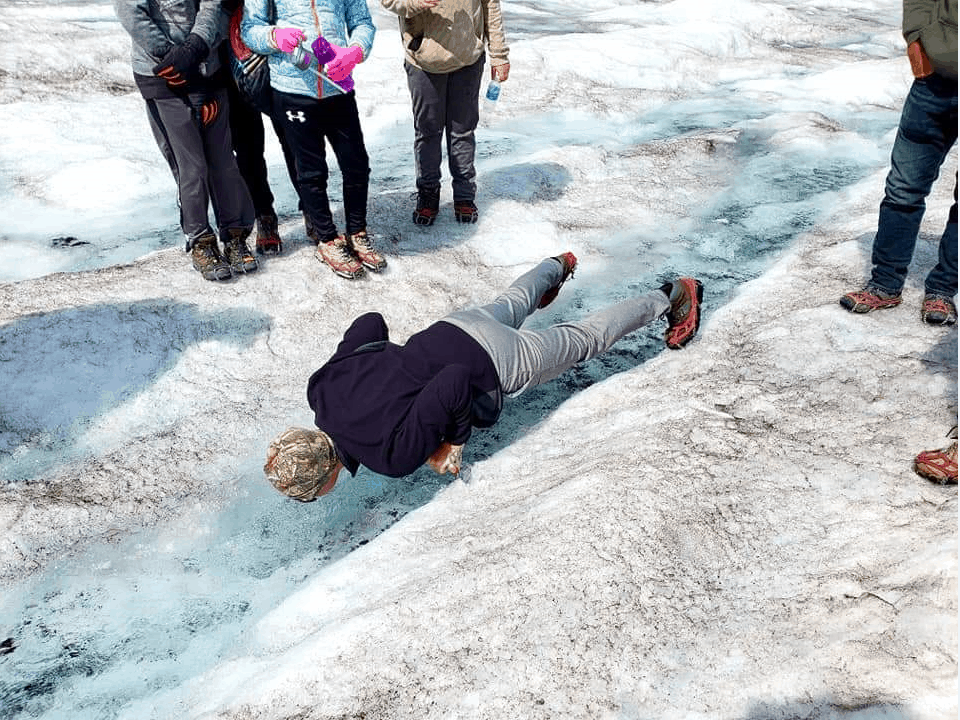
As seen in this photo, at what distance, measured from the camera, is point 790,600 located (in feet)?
8.11

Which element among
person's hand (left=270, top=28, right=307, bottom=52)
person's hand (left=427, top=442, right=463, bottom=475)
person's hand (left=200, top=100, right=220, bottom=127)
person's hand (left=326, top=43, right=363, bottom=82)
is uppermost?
person's hand (left=270, top=28, right=307, bottom=52)

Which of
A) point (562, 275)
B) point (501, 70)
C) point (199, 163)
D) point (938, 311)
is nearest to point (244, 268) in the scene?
point (199, 163)

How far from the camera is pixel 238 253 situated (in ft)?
15.8

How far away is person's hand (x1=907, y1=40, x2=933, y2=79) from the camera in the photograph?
3.40m

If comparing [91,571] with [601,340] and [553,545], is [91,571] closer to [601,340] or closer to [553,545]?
[553,545]

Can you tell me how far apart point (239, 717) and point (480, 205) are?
422 centimetres

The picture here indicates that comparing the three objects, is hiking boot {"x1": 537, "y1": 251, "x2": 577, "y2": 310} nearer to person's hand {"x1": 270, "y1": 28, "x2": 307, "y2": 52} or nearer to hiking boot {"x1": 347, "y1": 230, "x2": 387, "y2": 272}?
hiking boot {"x1": 347, "y1": 230, "x2": 387, "y2": 272}

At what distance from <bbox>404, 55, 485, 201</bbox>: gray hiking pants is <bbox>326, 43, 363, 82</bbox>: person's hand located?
2.55 feet

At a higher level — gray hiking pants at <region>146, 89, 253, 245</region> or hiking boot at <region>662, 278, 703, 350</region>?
gray hiking pants at <region>146, 89, 253, 245</region>

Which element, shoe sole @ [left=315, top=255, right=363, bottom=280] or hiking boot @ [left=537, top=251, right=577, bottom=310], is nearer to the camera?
hiking boot @ [left=537, top=251, right=577, bottom=310]

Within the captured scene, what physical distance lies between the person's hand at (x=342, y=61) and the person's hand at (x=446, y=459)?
2089 mm

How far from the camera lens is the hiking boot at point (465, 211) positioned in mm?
5578

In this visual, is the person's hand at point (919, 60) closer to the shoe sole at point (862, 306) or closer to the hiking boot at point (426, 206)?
the shoe sole at point (862, 306)

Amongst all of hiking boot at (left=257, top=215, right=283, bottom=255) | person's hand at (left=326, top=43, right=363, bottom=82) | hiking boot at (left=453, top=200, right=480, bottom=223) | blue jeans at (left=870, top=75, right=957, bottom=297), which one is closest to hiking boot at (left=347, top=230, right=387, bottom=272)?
hiking boot at (left=257, top=215, right=283, bottom=255)
